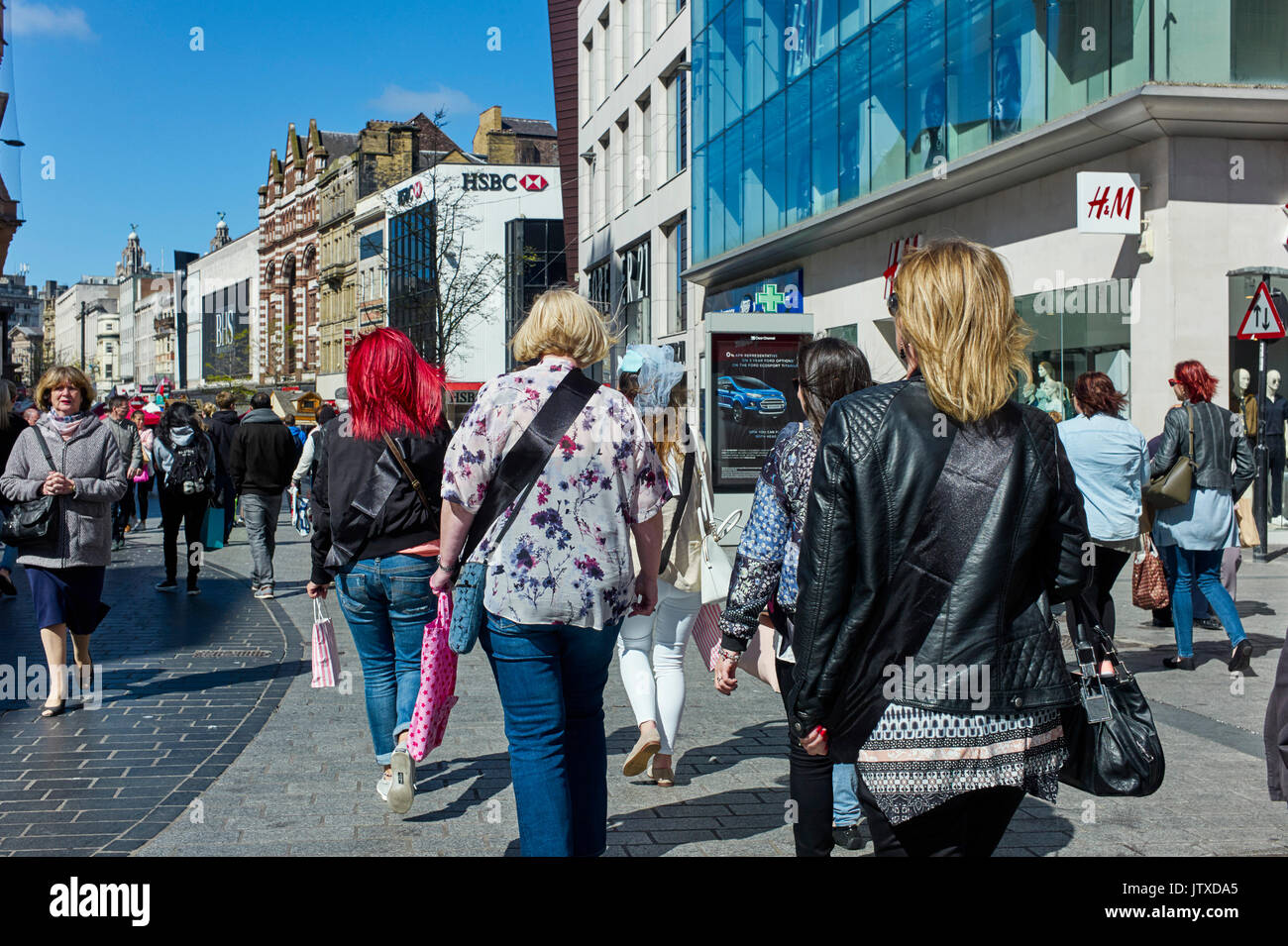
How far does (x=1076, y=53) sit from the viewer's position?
49.8 ft

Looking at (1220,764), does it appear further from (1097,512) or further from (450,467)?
(450,467)

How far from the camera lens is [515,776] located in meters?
3.71

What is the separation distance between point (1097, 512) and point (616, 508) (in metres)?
4.61

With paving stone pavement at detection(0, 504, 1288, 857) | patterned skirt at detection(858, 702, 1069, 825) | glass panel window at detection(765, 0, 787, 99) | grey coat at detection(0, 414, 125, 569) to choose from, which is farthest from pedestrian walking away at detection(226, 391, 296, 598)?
glass panel window at detection(765, 0, 787, 99)

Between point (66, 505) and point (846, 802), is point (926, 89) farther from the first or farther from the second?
point (846, 802)

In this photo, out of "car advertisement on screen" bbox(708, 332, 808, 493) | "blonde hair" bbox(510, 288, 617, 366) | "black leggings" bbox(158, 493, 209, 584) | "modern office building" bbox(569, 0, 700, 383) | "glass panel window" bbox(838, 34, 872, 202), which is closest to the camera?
"blonde hair" bbox(510, 288, 617, 366)

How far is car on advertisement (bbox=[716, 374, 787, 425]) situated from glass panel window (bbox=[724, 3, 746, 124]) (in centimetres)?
1158

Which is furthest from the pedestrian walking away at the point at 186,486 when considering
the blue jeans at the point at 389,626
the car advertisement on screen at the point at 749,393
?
the blue jeans at the point at 389,626

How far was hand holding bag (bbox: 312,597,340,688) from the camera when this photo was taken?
5762 millimetres

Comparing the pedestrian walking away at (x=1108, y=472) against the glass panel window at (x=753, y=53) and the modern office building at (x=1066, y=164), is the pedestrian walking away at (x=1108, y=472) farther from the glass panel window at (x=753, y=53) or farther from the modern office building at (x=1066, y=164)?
the glass panel window at (x=753, y=53)

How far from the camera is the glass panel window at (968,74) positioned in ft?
54.7

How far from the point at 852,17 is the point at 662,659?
56.0 ft

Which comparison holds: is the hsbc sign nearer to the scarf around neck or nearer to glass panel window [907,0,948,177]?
glass panel window [907,0,948,177]
